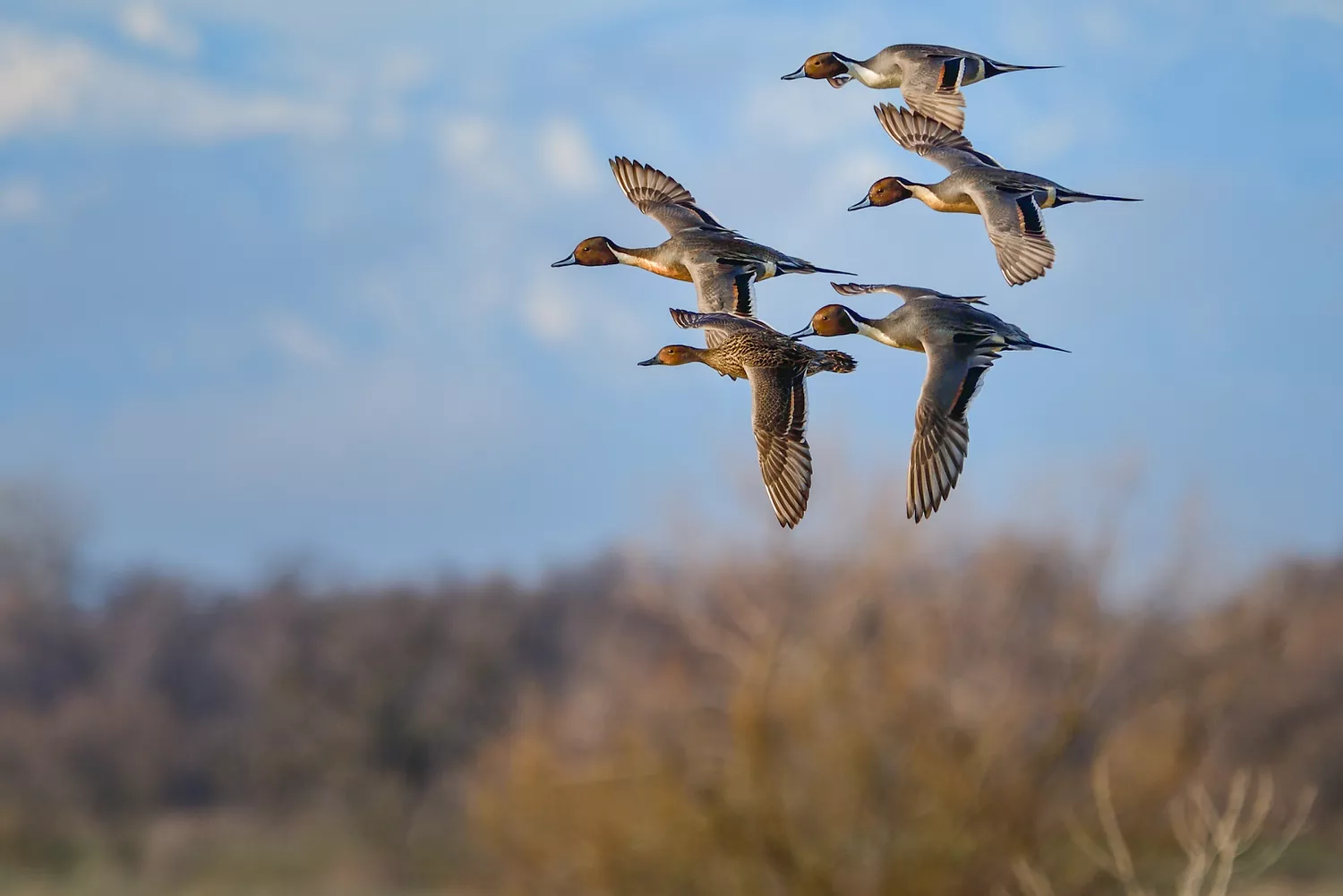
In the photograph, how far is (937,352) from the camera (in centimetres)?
368

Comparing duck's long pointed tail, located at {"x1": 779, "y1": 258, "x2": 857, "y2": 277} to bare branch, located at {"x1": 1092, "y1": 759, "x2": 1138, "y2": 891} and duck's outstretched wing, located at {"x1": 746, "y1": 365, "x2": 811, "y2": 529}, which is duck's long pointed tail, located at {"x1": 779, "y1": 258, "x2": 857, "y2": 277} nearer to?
duck's outstretched wing, located at {"x1": 746, "y1": 365, "x2": 811, "y2": 529}

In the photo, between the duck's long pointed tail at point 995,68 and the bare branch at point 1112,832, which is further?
the bare branch at point 1112,832

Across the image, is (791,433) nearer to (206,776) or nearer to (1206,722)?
(1206,722)

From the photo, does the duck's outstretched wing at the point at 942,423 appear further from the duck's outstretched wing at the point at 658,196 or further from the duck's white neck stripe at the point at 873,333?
the duck's outstretched wing at the point at 658,196

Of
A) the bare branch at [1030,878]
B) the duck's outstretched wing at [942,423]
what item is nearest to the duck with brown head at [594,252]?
the duck's outstretched wing at [942,423]

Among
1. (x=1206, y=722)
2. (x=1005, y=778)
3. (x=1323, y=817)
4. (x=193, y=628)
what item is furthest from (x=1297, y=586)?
(x=193, y=628)

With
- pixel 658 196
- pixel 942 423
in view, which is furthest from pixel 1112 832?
pixel 942 423

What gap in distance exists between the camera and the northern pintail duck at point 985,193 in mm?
3676

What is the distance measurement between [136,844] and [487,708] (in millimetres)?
7999

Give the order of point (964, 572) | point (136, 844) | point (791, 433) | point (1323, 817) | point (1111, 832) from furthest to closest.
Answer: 1. point (136, 844)
2. point (1323, 817)
3. point (964, 572)
4. point (1111, 832)
5. point (791, 433)

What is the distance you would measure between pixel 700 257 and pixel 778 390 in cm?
Answer: 59

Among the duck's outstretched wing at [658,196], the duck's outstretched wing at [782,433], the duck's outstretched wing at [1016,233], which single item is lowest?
the duck's outstretched wing at [782,433]

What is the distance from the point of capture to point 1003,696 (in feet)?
54.4

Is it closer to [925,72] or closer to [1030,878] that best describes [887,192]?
[925,72]
